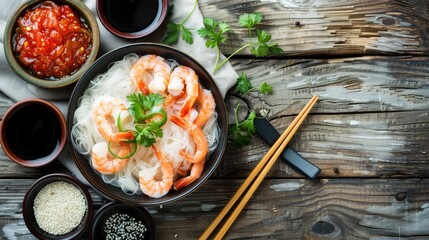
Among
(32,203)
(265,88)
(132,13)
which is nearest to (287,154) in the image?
(265,88)

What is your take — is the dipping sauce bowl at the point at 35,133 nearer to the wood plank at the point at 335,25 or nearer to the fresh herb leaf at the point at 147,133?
the fresh herb leaf at the point at 147,133

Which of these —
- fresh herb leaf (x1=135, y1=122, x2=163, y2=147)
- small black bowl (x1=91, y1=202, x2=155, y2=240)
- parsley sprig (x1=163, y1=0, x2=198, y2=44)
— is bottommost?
small black bowl (x1=91, y1=202, x2=155, y2=240)

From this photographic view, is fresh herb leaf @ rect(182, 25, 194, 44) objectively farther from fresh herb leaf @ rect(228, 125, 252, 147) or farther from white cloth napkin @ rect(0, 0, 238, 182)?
fresh herb leaf @ rect(228, 125, 252, 147)

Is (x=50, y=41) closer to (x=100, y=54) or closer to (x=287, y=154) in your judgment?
(x=100, y=54)

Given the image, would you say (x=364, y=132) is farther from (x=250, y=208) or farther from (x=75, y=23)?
(x=75, y=23)

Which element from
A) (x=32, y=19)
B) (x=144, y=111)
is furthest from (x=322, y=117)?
(x=32, y=19)

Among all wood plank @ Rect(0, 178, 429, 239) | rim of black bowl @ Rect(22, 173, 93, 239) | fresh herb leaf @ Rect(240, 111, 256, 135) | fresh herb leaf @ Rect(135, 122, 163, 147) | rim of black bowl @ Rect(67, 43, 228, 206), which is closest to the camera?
fresh herb leaf @ Rect(135, 122, 163, 147)

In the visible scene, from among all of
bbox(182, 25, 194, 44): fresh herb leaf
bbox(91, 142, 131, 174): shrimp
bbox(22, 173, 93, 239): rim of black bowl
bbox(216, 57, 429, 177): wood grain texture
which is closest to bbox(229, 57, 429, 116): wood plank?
bbox(216, 57, 429, 177): wood grain texture
